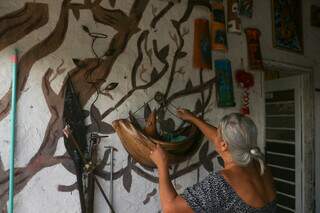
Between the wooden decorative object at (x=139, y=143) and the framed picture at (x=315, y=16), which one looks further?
the framed picture at (x=315, y=16)

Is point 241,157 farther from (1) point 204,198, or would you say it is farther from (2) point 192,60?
(2) point 192,60

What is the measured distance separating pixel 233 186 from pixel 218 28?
125 centimetres

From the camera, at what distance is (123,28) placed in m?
1.86

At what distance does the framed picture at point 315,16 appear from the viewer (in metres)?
2.90

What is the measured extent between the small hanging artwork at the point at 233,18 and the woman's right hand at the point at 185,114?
0.71 m

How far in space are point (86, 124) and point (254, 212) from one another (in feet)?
3.12

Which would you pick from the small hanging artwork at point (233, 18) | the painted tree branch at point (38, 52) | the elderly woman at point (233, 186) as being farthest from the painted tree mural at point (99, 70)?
the elderly woman at point (233, 186)

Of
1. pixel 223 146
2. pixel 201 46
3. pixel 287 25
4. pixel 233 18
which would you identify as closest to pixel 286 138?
pixel 287 25

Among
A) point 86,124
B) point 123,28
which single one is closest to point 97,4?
point 123,28

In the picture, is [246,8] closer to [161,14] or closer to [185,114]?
[161,14]

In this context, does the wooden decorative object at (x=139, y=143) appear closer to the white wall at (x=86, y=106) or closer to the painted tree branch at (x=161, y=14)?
the white wall at (x=86, y=106)

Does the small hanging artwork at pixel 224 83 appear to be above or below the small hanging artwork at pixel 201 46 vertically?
below

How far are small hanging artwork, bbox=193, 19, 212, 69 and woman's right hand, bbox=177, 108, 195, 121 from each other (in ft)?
1.07

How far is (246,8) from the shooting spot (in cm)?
238
